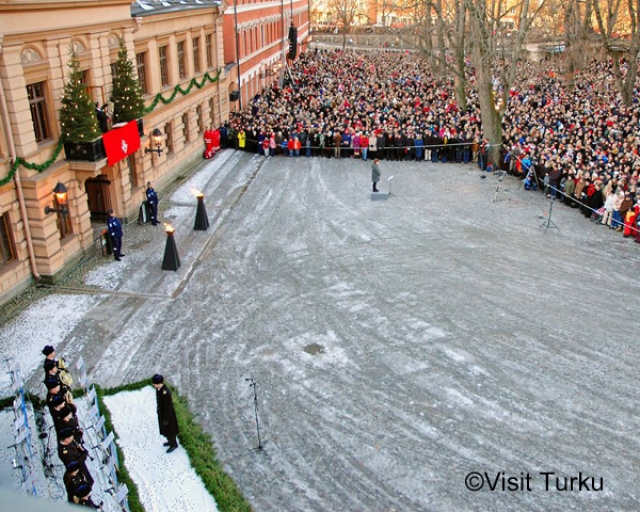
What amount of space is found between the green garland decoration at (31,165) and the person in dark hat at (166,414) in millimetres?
7512

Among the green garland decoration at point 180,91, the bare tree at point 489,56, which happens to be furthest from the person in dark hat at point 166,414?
the bare tree at point 489,56

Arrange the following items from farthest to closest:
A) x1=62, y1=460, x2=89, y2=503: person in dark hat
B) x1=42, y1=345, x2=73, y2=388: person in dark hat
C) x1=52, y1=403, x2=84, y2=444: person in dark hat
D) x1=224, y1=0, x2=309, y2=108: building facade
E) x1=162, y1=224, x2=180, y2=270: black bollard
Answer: x1=224, y1=0, x2=309, y2=108: building facade, x1=162, y1=224, x2=180, y2=270: black bollard, x1=42, y1=345, x2=73, y2=388: person in dark hat, x1=52, y1=403, x2=84, y2=444: person in dark hat, x1=62, y1=460, x2=89, y2=503: person in dark hat

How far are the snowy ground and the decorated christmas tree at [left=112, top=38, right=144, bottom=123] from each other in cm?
369

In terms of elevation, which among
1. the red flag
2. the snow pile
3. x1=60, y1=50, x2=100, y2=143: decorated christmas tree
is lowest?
the snow pile

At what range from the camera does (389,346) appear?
42.7ft

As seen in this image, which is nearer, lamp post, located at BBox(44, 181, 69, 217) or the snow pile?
the snow pile

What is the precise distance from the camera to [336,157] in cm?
2845

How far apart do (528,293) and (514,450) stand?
606 centimetres

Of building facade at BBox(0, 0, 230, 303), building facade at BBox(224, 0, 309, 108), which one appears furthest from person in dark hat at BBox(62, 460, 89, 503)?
building facade at BBox(224, 0, 309, 108)

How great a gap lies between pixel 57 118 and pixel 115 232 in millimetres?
3327

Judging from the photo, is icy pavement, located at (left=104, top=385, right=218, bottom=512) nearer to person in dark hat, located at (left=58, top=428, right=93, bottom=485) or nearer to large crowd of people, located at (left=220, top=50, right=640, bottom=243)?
person in dark hat, located at (left=58, top=428, right=93, bottom=485)

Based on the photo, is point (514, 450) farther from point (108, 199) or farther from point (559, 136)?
point (559, 136)

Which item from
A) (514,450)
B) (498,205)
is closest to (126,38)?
(498,205)

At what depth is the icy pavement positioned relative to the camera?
8.98 metres
